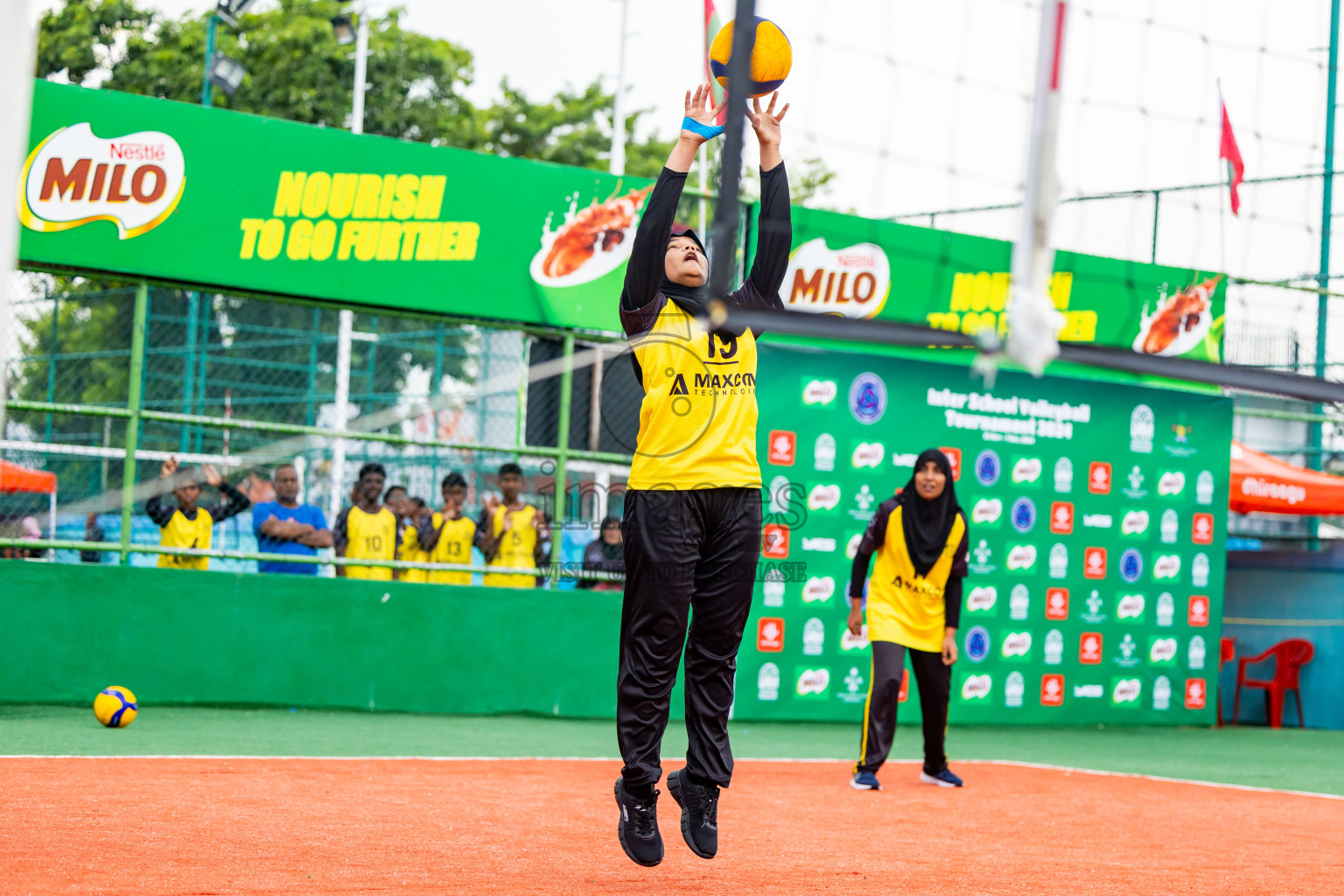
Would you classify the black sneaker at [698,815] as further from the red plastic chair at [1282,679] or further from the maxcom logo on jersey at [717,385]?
the red plastic chair at [1282,679]

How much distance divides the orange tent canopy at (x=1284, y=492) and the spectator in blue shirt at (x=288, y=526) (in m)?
9.43

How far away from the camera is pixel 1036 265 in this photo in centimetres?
360

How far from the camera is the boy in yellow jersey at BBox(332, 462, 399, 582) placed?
11875mm

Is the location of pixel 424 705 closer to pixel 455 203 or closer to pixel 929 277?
pixel 455 203

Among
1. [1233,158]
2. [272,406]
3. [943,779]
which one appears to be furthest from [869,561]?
[272,406]

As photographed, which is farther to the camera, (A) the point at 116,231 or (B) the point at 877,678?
(A) the point at 116,231

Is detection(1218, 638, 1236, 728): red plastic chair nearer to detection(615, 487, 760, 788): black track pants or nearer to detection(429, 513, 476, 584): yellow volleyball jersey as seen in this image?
detection(429, 513, 476, 584): yellow volleyball jersey

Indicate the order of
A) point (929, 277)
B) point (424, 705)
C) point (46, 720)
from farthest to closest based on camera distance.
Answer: point (929, 277) → point (424, 705) → point (46, 720)

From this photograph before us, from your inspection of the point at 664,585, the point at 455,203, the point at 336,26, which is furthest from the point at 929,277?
the point at 336,26

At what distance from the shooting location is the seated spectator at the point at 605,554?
→ 12.5 metres

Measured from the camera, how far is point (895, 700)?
8.73 metres

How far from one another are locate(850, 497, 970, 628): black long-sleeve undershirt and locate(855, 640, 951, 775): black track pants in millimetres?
299

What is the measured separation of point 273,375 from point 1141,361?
18.8 m

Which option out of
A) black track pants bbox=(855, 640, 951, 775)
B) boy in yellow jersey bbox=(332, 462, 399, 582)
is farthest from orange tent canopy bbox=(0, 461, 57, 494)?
black track pants bbox=(855, 640, 951, 775)
